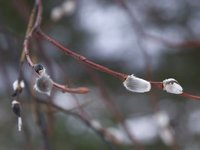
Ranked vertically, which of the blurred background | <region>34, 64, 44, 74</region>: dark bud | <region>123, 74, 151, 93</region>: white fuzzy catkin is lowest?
<region>34, 64, 44, 74</region>: dark bud

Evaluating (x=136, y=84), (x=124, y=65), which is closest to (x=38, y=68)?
(x=136, y=84)

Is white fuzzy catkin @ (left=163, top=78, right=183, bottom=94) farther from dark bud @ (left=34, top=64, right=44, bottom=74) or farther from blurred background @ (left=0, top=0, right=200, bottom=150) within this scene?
blurred background @ (left=0, top=0, right=200, bottom=150)

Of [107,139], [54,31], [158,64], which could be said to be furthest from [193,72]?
[107,139]

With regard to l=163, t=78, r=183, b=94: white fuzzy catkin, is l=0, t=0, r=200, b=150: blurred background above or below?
above

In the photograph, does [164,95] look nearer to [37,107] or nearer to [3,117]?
[3,117]

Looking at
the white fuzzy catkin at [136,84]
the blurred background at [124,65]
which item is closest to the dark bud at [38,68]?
the white fuzzy catkin at [136,84]

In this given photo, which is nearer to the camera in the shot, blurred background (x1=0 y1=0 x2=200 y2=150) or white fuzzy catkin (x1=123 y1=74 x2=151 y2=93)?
white fuzzy catkin (x1=123 y1=74 x2=151 y2=93)

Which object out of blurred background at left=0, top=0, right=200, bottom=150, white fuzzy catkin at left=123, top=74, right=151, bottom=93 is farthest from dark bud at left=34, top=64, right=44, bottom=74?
blurred background at left=0, top=0, right=200, bottom=150

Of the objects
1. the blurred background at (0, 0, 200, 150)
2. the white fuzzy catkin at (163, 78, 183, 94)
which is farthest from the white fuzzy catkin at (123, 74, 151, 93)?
the blurred background at (0, 0, 200, 150)

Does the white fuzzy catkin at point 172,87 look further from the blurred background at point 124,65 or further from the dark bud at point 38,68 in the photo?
the blurred background at point 124,65
